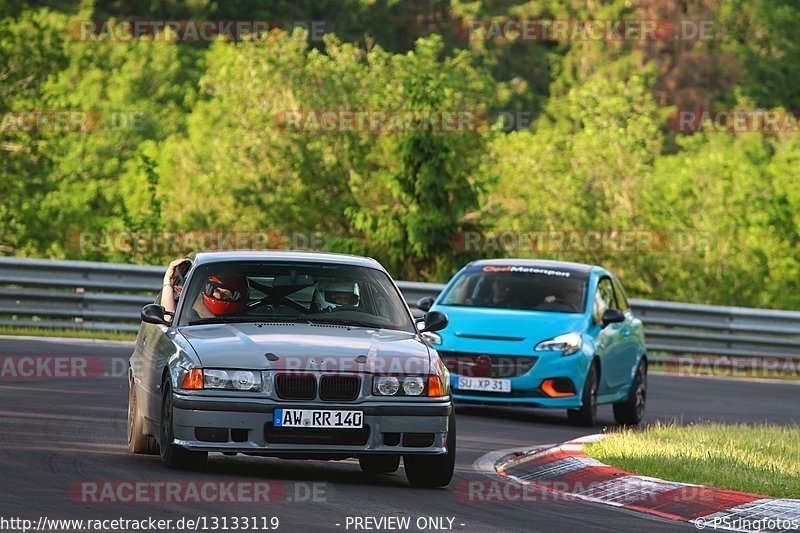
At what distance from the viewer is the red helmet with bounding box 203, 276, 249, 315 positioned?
1173 cm

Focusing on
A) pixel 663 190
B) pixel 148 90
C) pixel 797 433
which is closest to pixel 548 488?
pixel 797 433

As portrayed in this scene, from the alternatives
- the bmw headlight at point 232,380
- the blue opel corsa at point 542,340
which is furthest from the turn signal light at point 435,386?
the blue opel corsa at point 542,340

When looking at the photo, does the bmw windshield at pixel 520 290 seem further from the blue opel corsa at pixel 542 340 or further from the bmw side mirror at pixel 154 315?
the bmw side mirror at pixel 154 315

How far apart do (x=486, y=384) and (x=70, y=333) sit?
353 inches

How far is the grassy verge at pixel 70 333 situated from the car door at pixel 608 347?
8.00 m

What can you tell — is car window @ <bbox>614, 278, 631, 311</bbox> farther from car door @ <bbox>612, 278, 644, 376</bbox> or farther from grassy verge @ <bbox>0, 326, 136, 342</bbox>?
grassy verge @ <bbox>0, 326, 136, 342</bbox>

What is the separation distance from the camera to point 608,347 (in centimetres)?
1856

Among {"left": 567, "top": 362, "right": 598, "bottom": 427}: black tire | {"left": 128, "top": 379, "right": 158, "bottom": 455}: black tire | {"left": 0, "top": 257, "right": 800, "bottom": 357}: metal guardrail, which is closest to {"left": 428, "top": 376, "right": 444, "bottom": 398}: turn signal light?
{"left": 128, "top": 379, "right": 158, "bottom": 455}: black tire

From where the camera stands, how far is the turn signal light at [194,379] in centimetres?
1063

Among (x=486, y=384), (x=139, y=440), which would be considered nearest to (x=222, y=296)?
(x=139, y=440)

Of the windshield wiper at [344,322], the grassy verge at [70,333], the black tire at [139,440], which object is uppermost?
the windshield wiper at [344,322]

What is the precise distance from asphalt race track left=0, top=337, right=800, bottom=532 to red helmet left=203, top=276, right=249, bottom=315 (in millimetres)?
1029

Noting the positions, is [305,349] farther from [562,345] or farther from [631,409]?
[631,409]

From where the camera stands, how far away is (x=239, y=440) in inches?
414
